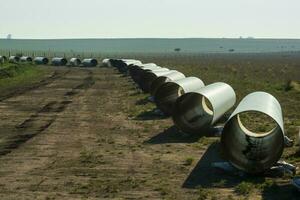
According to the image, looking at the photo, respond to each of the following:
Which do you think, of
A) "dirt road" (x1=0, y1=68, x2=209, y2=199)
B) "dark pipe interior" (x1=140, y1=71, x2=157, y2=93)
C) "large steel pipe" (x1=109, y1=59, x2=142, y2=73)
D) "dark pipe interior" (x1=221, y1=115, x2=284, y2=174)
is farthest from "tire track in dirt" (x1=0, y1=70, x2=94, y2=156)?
"large steel pipe" (x1=109, y1=59, x2=142, y2=73)

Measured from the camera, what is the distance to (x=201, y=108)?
26.6 metres

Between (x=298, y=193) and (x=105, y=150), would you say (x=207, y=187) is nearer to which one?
(x=298, y=193)

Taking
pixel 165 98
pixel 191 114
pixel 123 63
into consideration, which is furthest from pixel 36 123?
pixel 123 63

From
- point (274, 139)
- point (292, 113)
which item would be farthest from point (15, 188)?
point (292, 113)

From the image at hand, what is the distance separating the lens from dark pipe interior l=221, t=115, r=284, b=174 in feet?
54.2

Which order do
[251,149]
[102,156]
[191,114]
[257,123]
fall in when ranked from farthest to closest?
[257,123] → [191,114] → [102,156] → [251,149]

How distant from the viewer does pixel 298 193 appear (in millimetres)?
14453

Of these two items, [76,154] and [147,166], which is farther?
[76,154]

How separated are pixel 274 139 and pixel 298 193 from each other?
11.6 feet

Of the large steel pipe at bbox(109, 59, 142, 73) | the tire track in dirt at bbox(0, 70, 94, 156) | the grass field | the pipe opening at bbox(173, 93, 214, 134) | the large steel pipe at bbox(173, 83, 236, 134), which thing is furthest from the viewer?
the large steel pipe at bbox(109, 59, 142, 73)

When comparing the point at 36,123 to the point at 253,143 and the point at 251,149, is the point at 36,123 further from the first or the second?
the point at 251,149

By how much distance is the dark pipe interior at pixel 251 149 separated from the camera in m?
16.5

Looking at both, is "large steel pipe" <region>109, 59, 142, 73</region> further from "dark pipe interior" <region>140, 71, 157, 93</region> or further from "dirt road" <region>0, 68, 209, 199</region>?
"dirt road" <region>0, 68, 209, 199</region>

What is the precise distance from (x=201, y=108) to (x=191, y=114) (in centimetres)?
133
